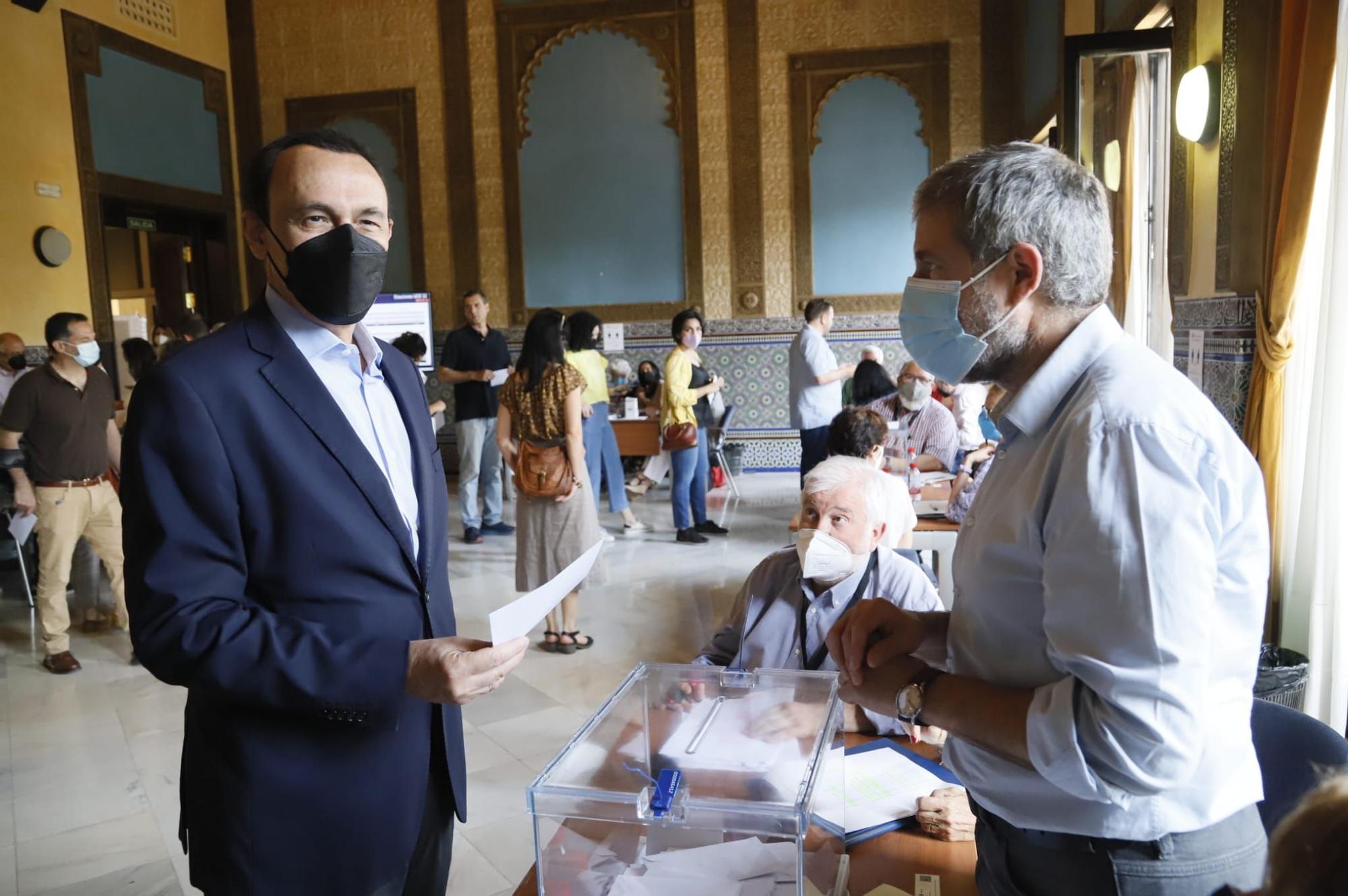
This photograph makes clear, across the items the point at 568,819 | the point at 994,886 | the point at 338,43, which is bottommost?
the point at 994,886

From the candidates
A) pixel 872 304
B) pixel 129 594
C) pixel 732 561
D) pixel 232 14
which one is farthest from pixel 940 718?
pixel 232 14

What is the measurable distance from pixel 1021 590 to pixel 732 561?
5.18m

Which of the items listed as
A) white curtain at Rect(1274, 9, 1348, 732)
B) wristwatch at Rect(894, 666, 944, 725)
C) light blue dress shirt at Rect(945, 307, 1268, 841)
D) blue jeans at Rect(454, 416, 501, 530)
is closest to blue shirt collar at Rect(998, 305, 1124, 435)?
light blue dress shirt at Rect(945, 307, 1268, 841)

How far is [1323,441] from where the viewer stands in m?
2.96

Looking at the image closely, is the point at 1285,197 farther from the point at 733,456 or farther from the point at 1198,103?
the point at 733,456

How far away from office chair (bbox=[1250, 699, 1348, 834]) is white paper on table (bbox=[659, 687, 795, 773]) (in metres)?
0.80

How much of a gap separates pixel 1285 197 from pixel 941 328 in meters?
2.50

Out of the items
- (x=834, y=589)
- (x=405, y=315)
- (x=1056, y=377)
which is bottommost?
(x=834, y=589)

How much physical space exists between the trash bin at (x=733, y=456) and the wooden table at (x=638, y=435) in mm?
1277

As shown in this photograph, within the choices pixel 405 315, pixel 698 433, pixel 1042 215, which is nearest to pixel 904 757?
pixel 1042 215

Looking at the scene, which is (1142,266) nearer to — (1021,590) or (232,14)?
(1021,590)

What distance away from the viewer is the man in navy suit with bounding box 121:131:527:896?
125 cm

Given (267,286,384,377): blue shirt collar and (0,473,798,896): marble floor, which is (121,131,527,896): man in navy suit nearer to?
(267,286,384,377): blue shirt collar

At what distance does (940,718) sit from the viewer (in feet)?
3.65
